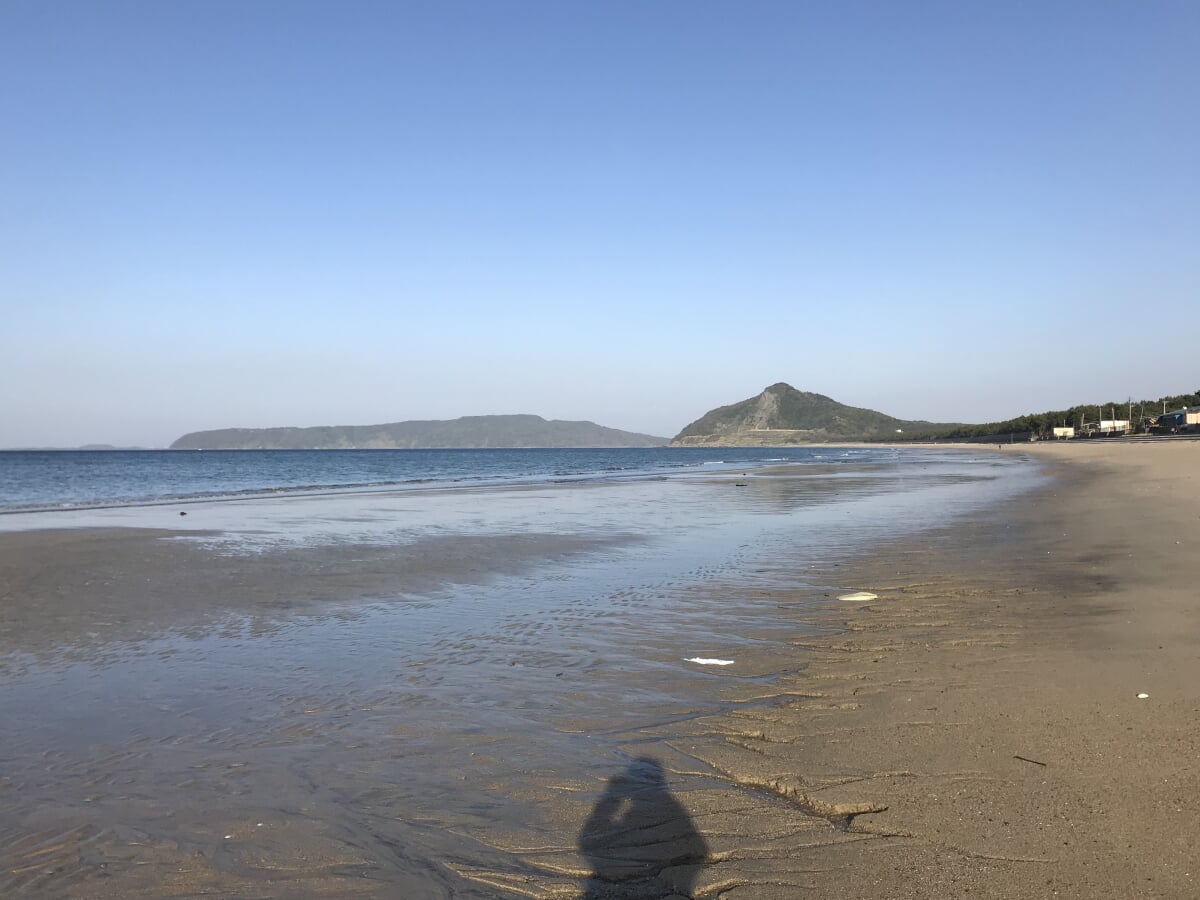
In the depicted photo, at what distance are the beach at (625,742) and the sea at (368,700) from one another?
0.03 metres

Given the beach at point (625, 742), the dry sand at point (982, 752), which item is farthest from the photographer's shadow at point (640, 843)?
the dry sand at point (982, 752)

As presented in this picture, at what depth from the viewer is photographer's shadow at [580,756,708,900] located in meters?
3.86

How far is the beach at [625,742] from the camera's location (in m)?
4.03

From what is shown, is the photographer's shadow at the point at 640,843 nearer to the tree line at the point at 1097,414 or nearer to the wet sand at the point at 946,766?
A: the wet sand at the point at 946,766

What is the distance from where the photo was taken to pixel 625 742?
18.9 feet

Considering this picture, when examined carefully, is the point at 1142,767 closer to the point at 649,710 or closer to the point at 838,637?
the point at 649,710

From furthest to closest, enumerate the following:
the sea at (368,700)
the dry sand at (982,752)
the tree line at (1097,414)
Result: the tree line at (1097,414) < the sea at (368,700) < the dry sand at (982,752)

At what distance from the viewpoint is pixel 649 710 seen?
649 cm

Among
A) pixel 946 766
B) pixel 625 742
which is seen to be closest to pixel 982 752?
pixel 946 766

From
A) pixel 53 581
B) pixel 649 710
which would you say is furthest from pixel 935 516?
pixel 53 581

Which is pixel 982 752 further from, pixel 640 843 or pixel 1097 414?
pixel 1097 414

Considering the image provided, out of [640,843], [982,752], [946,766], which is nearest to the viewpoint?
[640,843]

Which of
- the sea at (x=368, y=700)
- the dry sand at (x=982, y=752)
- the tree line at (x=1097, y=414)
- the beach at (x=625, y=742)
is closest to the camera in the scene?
the dry sand at (x=982, y=752)

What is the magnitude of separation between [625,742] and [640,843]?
1493 mm
